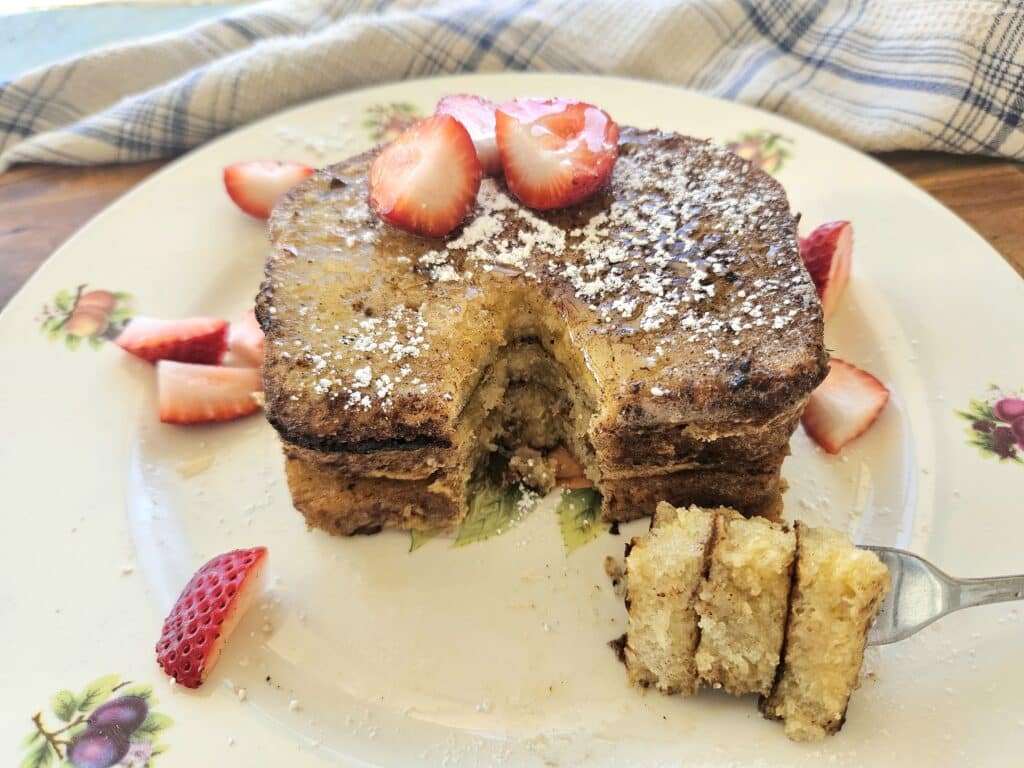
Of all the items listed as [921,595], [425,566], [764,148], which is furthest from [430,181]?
[921,595]

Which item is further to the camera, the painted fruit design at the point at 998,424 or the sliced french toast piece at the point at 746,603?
the painted fruit design at the point at 998,424

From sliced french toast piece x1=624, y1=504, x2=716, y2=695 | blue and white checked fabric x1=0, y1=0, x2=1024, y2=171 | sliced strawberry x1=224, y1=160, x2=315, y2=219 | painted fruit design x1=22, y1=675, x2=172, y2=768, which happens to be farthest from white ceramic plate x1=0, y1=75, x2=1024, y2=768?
blue and white checked fabric x1=0, y1=0, x2=1024, y2=171

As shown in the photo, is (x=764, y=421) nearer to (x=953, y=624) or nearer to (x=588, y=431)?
(x=588, y=431)

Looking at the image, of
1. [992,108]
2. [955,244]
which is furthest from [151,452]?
[992,108]

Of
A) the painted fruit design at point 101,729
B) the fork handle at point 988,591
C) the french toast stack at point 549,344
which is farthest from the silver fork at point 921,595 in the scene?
the painted fruit design at point 101,729

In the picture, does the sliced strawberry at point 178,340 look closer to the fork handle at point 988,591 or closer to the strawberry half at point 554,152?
the strawberry half at point 554,152

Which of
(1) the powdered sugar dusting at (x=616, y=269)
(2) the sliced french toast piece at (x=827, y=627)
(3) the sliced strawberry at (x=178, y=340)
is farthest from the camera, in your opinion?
(3) the sliced strawberry at (x=178, y=340)

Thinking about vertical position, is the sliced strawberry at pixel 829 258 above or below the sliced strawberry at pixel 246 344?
above
